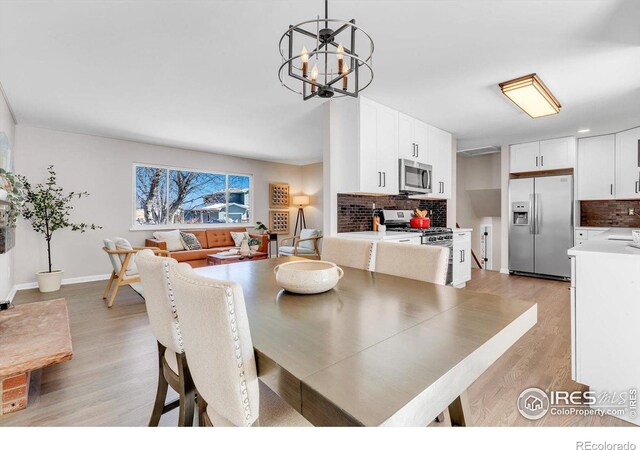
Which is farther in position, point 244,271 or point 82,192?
point 82,192

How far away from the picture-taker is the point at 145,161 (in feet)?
18.6

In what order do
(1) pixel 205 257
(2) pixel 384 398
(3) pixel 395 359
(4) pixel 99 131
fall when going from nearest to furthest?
(2) pixel 384 398 < (3) pixel 395 359 < (4) pixel 99 131 < (1) pixel 205 257

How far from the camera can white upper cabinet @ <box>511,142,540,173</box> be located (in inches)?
209

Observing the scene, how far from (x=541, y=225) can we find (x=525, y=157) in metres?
1.21

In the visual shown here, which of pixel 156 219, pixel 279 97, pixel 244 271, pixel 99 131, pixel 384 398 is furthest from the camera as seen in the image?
pixel 156 219

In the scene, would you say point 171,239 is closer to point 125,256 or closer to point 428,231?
point 125,256

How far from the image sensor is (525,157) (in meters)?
5.39

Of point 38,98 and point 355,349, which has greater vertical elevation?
point 38,98

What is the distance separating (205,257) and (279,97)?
10.9 ft

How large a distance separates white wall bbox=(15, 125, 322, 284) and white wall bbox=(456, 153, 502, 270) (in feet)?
19.4

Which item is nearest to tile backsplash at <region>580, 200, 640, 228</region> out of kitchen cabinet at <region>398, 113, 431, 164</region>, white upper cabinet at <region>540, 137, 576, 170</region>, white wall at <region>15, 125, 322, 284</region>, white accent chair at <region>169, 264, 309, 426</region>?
white upper cabinet at <region>540, 137, 576, 170</region>

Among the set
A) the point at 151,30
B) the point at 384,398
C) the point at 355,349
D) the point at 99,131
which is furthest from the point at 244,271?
the point at 99,131
